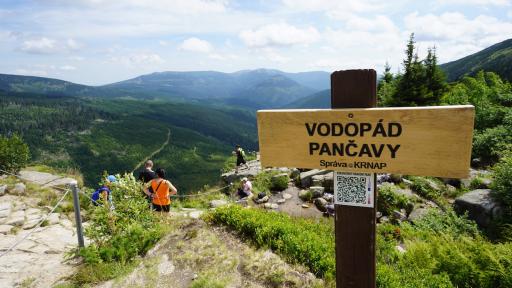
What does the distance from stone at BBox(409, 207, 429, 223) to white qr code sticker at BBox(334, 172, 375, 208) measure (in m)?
10.1

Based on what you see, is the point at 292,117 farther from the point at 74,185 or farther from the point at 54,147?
the point at 54,147

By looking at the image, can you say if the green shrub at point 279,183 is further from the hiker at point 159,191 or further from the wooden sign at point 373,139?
the wooden sign at point 373,139

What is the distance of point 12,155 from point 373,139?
18905mm

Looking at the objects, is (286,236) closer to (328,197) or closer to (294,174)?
(328,197)

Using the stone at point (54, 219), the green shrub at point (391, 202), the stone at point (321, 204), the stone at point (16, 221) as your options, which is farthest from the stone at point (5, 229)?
the green shrub at point (391, 202)

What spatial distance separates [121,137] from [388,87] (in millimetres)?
175158

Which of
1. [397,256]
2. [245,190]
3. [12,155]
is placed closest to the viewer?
[397,256]

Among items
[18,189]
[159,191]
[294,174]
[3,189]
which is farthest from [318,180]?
[3,189]

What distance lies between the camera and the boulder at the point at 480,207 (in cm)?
1134

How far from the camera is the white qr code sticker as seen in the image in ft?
9.37

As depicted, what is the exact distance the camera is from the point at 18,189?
13516mm

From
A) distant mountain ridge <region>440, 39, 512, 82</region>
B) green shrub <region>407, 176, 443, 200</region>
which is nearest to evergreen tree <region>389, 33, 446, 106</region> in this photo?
green shrub <region>407, 176, 443, 200</region>

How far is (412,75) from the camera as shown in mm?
27031

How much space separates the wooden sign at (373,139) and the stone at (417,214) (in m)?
10.3
